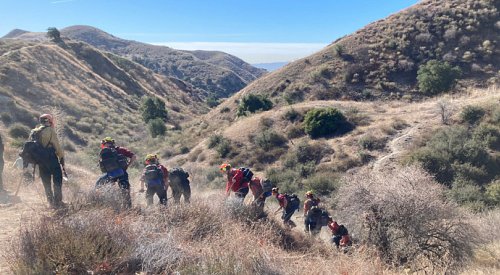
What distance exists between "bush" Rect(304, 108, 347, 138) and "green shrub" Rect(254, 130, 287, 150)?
164cm

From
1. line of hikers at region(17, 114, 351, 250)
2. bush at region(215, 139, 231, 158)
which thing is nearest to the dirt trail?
line of hikers at region(17, 114, 351, 250)

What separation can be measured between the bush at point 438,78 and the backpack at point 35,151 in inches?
1219

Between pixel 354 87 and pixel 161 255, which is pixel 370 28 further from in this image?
pixel 161 255

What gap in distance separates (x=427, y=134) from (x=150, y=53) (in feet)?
419

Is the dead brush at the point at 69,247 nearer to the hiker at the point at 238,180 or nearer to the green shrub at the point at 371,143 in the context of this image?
the hiker at the point at 238,180

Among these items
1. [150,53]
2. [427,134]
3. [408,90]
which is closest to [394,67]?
[408,90]

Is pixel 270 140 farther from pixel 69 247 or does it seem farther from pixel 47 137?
pixel 69 247

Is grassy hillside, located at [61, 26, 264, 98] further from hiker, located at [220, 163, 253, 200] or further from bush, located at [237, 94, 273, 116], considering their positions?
hiker, located at [220, 163, 253, 200]

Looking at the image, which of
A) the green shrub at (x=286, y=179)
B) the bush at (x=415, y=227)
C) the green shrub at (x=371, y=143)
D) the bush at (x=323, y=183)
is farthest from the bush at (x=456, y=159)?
the bush at (x=415, y=227)

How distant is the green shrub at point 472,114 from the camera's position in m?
22.5

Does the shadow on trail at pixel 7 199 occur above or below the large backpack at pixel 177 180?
below

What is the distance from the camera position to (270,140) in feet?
85.5

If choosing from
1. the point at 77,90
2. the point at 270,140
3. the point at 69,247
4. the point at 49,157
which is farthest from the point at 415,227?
the point at 77,90

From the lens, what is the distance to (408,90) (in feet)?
114
